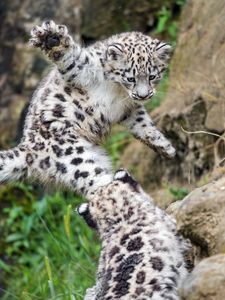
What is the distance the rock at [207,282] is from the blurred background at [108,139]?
8.04 feet

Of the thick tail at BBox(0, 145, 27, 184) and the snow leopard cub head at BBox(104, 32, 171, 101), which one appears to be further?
the snow leopard cub head at BBox(104, 32, 171, 101)

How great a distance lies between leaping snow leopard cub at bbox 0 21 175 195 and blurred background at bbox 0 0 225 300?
1.30 ft

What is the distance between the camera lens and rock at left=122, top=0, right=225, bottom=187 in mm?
10484

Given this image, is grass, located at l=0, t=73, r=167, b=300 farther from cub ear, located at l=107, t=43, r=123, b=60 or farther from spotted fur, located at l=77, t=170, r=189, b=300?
spotted fur, located at l=77, t=170, r=189, b=300

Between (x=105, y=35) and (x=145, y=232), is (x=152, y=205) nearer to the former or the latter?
(x=145, y=232)

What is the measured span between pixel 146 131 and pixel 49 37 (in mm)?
1110

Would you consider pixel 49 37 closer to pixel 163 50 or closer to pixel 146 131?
pixel 163 50

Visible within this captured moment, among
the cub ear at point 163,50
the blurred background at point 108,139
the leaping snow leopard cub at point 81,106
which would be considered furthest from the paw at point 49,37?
the blurred background at point 108,139

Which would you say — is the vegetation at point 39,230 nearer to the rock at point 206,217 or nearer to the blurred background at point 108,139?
the blurred background at point 108,139

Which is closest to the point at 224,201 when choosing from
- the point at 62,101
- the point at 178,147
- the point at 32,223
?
the point at 62,101

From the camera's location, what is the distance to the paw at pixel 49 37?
9.32 metres

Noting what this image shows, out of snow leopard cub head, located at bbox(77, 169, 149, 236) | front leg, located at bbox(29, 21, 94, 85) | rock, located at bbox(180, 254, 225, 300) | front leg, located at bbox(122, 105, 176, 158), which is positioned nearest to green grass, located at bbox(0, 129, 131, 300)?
front leg, located at bbox(122, 105, 176, 158)

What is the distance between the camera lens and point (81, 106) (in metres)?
9.71

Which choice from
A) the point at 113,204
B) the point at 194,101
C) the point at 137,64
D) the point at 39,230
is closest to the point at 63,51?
the point at 137,64
